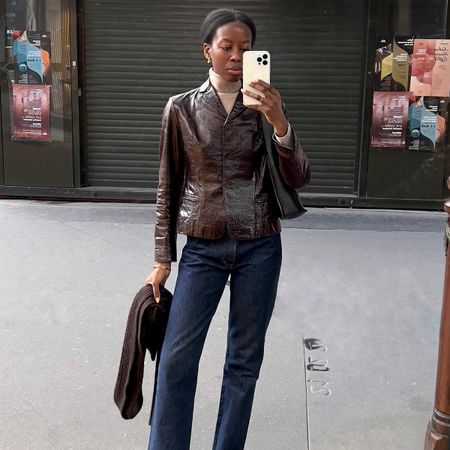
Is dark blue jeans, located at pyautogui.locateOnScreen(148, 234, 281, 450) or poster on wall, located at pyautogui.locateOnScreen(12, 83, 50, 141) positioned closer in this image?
dark blue jeans, located at pyautogui.locateOnScreen(148, 234, 281, 450)

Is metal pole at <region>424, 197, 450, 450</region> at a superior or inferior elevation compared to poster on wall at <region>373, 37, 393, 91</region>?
inferior

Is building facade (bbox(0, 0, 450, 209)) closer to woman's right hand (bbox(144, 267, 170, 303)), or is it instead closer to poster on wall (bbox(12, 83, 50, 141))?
poster on wall (bbox(12, 83, 50, 141))

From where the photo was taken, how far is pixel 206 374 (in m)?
4.23

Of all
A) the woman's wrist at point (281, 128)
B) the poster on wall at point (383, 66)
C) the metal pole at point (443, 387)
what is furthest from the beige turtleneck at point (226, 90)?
the poster on wall at point (383, 66)

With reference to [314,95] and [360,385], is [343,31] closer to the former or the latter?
[314,95]

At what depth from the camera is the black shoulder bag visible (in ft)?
9.18

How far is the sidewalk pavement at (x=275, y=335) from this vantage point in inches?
143

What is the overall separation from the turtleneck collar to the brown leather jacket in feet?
0.09

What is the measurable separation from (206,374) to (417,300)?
1.93 m

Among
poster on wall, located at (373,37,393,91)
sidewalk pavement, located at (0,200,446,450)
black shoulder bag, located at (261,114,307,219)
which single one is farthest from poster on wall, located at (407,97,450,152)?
black shoulder bag, located at (261,114,307,219)

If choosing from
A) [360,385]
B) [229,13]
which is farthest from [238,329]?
[360,385]

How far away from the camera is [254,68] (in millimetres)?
2566

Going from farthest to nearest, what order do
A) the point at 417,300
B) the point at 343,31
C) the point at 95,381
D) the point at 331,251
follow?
1. the point at 343,31
2. the point at 331,251
3. the point at 417,300
4. the point at 95,381

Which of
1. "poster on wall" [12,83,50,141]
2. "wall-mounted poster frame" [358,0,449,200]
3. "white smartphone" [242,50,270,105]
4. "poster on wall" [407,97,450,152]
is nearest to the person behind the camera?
"white smartphone" [242,50,270,105]
